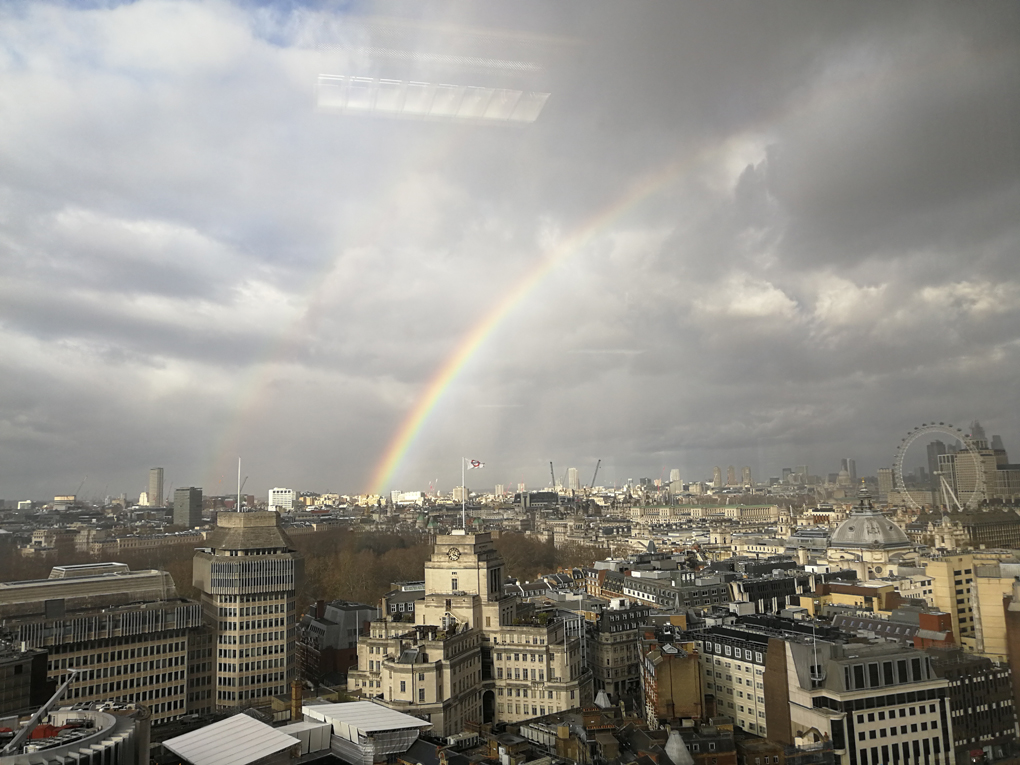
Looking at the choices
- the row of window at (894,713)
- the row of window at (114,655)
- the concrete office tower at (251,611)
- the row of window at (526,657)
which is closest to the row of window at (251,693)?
the concrete office tower at (251,611)

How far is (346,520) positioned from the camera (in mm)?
71938

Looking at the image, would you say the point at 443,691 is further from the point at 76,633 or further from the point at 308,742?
the point at 76,633

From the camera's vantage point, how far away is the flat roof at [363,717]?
13.3m

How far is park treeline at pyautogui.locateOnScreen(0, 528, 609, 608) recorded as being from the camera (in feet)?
123

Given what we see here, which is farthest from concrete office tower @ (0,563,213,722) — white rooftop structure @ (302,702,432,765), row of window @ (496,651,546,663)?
row of window @ (496,651,546,663)

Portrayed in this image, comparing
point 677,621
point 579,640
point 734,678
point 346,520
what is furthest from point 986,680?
point 346,520

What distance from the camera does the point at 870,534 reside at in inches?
1713

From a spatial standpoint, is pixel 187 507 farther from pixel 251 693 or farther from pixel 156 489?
pixel 251 693

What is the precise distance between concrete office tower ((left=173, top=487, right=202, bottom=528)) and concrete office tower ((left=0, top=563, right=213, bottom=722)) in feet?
132

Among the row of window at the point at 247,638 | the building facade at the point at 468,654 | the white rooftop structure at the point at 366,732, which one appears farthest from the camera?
the row of window at the point at 247,638

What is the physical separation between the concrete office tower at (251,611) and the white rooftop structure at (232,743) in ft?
31.2

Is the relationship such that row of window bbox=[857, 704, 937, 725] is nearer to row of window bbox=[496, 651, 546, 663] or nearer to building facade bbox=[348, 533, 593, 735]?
building facade bbox=[348, 533, 593, 735]

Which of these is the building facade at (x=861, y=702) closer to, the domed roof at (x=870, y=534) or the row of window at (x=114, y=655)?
the row of window at (x=114, y=655)

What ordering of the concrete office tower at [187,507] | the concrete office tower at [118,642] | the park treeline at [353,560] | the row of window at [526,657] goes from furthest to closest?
the concrete office tower at [187,507]
the park treeline at [353,560]
the row of window at [526,657]
the concrete office tower at [118,642]
